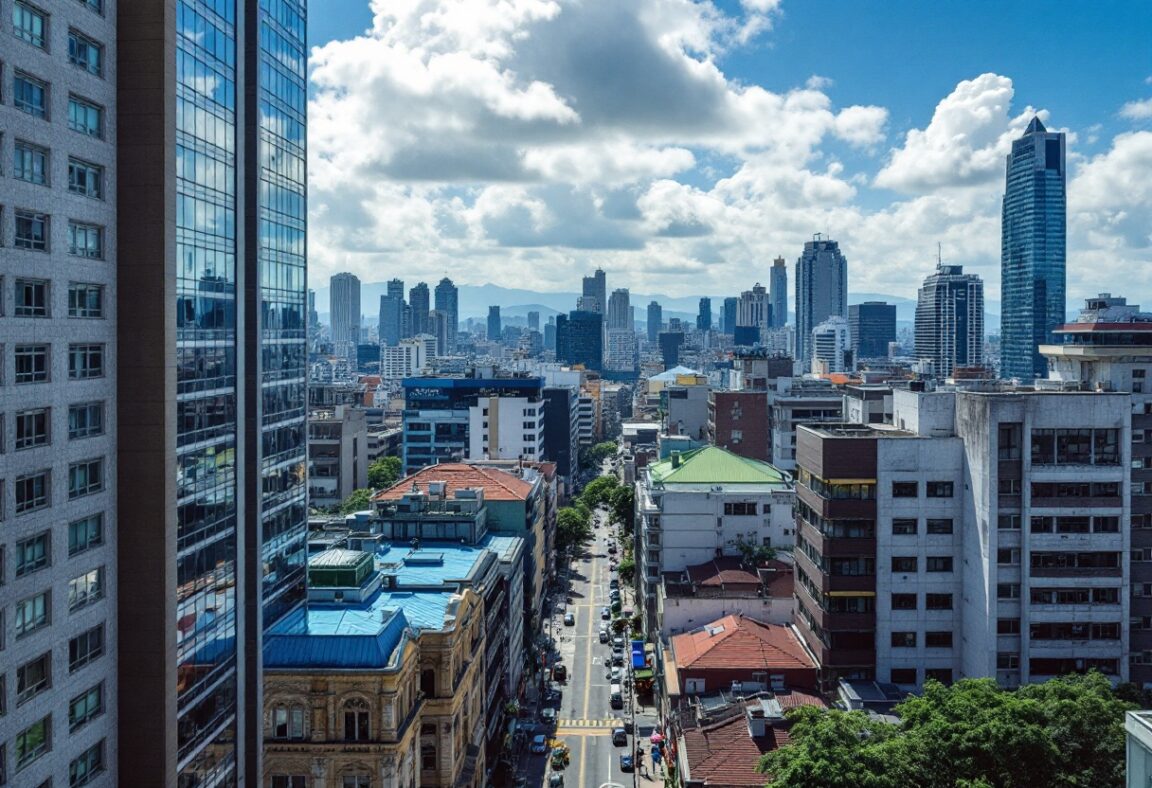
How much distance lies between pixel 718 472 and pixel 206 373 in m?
80.5

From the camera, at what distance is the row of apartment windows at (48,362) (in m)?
34.7

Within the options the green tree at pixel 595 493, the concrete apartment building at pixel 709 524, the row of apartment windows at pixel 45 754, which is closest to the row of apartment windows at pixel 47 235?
the row of apartment windows at pixel 45 754

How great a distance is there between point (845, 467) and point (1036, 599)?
1617cm

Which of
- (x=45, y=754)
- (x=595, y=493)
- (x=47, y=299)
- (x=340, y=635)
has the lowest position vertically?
(x=595, y=493)

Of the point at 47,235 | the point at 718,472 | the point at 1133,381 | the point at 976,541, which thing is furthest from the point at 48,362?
the point at 718,472

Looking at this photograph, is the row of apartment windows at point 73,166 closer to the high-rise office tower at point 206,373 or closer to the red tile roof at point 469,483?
the high-rise office tower at point 206,373

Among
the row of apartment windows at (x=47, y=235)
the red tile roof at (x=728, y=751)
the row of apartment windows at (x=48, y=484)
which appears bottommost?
the red tile roof at (x=728, y=751)

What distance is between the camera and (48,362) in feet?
118

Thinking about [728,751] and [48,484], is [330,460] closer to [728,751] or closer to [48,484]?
[728,751]

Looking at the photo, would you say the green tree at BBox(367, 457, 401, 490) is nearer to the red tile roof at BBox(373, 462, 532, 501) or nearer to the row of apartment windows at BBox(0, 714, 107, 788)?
the red tile roof at BBox(373, 462, 532, 501)

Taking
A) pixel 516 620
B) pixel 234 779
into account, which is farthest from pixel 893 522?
pixel 234 779

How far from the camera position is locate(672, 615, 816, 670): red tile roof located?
7931cm

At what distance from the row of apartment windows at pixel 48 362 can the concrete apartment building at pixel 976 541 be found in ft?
173

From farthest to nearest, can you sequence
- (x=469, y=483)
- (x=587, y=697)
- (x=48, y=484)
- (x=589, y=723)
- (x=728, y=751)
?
(x=469, y=483), (x=587, y=697), (x=589, y=723), (x=728, y=751), (x=48, y=484)
